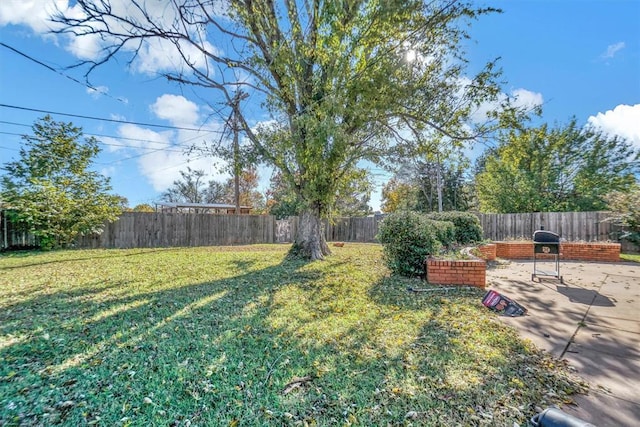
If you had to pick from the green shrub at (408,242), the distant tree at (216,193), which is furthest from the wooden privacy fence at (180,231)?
the distant tree at (216,193)

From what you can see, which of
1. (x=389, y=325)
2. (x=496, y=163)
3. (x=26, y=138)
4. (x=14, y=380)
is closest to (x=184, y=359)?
(x=14, y=380)

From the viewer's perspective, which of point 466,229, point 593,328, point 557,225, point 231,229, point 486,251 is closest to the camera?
point 593,328

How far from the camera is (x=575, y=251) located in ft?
26.1

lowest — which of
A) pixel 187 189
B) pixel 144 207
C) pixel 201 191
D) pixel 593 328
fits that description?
pixel 593 328

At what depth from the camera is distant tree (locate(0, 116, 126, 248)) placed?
29.8 feet

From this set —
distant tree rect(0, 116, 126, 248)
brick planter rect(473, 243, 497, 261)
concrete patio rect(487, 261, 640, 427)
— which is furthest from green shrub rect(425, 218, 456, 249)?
distant tree rect(0, 116, 126, 248)

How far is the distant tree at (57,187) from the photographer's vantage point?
907cm

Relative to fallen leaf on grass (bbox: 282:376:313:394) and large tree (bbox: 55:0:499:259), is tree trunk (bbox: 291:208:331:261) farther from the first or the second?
fallen leaf on grass (bbox: 282:376:313:394)

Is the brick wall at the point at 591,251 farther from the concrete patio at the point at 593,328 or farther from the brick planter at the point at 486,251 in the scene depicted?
the concrete patio at the point at 593,328

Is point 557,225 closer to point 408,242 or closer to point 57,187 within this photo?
point 408,242

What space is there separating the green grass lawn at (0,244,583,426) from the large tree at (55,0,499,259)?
333 cm

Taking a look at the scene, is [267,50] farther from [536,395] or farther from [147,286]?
[536,395]

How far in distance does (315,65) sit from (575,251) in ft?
29.3

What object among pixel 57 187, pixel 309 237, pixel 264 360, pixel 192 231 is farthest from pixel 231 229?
pixel 264 360
